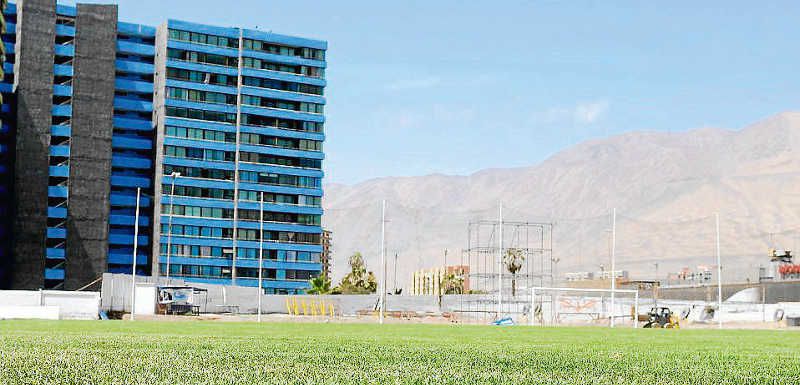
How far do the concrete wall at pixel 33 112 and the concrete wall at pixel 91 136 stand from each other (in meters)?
3.18

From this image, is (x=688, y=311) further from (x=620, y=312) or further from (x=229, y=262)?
(x=229, y=262)

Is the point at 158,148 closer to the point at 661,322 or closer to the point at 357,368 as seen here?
the point at 661,322

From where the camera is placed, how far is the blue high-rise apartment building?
132625 mm

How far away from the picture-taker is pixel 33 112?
437 feet

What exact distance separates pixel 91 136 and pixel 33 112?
760 cm

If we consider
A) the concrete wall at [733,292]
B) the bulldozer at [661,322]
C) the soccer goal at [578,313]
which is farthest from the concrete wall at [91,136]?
the bulldozer at [661,322]

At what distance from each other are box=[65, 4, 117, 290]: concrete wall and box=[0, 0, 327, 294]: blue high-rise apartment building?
18 cm

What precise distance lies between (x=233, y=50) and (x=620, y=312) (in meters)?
86.6

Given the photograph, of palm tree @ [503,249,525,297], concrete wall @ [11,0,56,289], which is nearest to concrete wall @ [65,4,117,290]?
concrete wall @ [11,0,56,289]

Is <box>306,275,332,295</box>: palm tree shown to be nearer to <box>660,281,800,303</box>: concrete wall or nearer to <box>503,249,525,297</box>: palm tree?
<box>503,249,525,297</box>: palm tree

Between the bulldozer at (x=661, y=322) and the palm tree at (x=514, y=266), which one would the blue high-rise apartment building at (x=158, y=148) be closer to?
the palm tree at (x=514, y=266)

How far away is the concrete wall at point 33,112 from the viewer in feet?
431

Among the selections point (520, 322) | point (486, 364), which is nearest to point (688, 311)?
point (520, 322)

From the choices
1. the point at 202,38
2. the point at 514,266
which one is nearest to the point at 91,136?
the point at 202,38
